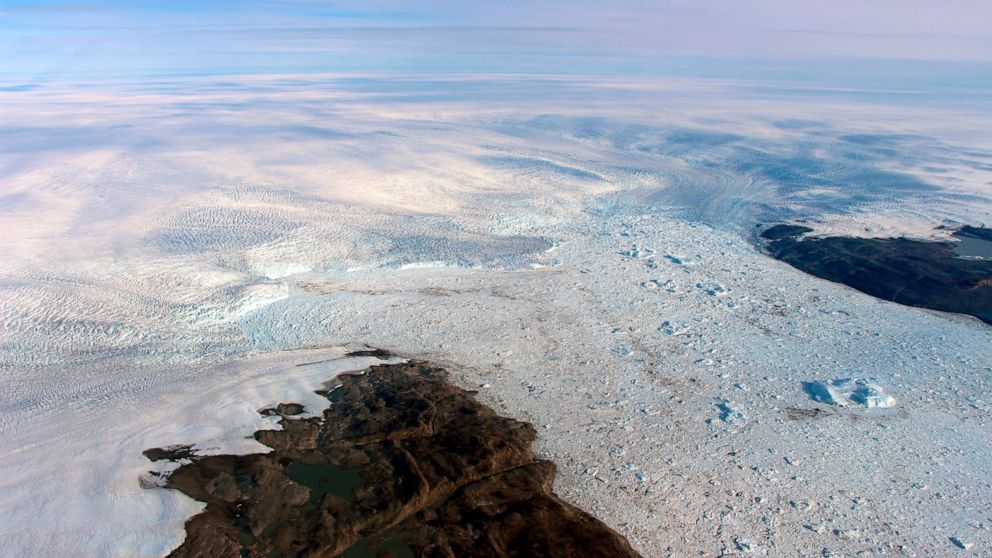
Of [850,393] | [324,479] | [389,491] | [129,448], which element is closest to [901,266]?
[850,393]

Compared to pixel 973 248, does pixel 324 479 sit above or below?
below

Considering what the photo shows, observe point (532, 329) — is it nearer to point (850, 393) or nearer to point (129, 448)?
point (850, 393)

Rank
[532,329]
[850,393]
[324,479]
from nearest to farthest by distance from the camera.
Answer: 1. [324,479]
2. [850,393]
3. [532,329]

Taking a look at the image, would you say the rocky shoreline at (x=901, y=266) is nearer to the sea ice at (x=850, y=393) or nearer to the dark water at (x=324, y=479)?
the sea ice at (x=850, y=393)

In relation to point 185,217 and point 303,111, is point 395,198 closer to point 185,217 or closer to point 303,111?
point 185,217

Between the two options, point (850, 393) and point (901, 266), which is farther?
point (901, 266)

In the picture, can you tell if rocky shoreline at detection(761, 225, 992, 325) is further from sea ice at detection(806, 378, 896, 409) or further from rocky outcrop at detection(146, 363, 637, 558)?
rocky outcrop at detection(146, 363, 637, 558)

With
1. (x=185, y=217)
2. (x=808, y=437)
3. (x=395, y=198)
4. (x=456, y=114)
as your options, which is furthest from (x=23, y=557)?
(x=456, y=114)

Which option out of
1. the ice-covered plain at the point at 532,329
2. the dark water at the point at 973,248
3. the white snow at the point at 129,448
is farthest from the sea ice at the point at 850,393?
the dark water at the point at 973,248
